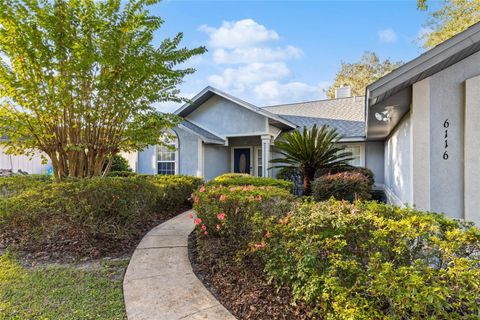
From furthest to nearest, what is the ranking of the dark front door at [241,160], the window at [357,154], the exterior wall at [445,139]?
the dark front door at [241,160] → the window at [357,154] → the exterior wall at [445,139]

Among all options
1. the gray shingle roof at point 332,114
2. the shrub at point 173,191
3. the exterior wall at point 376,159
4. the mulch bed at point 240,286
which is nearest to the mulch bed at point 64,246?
the mulch bed at point 240,286

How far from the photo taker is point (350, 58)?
104 ft

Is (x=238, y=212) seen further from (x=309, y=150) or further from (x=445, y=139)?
(x=309, y=150)

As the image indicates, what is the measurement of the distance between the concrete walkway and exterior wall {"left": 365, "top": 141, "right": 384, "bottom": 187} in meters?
11.4

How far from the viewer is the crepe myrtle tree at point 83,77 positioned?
216 inches

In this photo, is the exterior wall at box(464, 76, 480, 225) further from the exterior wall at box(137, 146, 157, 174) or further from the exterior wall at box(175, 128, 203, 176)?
the exterior wall at box(137, 146, 157, 174)

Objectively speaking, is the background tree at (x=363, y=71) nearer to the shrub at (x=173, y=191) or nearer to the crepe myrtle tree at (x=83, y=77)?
the shrub at (x=173, y=191)

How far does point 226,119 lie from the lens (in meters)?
13.9

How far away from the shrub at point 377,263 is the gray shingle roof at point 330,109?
13977mm

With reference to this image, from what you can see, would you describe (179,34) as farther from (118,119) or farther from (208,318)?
(208,318)

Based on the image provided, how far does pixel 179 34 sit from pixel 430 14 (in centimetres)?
2001

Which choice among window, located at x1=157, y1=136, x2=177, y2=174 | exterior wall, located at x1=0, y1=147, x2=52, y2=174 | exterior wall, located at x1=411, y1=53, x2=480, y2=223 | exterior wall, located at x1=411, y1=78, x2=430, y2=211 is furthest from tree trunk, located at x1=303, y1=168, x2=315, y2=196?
exterior wall, located at x1=0, y1=147, x2=52, y2=174

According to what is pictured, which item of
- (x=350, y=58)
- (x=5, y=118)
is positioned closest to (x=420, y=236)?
(x=5, y=118)

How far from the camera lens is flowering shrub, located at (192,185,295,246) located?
155 inches
